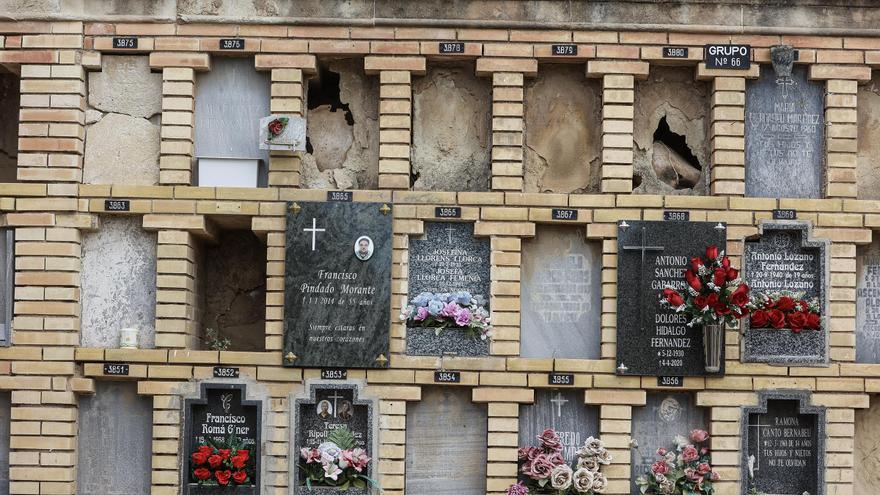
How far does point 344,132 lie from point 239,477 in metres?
4.34

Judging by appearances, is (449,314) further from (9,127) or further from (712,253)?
(9,127)

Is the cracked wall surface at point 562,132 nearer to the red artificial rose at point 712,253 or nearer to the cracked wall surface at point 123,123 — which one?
the red artificial rose at point 712,253

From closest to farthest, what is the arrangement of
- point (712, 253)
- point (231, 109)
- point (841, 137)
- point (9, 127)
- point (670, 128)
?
1. point (712, 253)
2. point (841, 137)
3. point (231, 109)
4. point (670, 128)
5. point (9, 127)

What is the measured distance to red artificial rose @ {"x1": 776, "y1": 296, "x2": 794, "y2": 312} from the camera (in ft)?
42.3

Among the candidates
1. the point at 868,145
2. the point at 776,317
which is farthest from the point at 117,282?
the point at 868,145

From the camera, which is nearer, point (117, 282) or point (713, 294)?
point (713, 294)

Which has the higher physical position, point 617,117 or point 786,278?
point 617,117

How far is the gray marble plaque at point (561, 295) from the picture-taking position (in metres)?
13.3

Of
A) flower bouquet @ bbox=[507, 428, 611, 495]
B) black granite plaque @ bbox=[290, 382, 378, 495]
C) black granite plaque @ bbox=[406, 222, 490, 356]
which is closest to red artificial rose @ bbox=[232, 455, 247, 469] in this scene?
black granite plaque @ bbox=[290, 382, 378, 495]

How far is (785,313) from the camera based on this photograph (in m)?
13.0

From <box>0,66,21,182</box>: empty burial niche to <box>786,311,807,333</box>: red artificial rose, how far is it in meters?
9.78

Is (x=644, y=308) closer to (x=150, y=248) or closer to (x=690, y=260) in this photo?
(x=690, y=260)

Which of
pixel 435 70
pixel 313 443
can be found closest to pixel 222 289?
pixel 313 443

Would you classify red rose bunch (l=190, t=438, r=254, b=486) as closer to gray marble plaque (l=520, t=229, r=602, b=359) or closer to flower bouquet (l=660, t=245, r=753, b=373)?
gray marble plaque (l=520, t=229, r=602, b=359)
